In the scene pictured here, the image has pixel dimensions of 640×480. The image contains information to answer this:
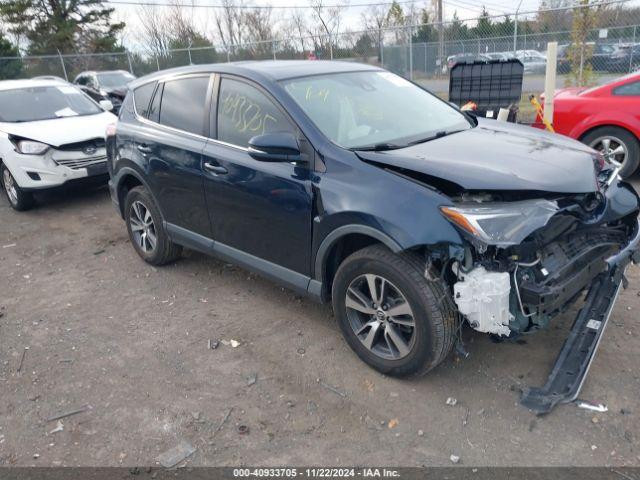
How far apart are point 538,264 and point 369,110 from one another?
164cm

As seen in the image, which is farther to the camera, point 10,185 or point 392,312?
point 10,185

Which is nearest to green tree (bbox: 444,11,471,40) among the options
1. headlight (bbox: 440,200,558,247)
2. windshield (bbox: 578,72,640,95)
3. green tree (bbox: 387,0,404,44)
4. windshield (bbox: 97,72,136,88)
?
windshield (bbox: 578,72,640,95)

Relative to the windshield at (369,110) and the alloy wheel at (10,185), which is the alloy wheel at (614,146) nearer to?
the windshield at (369,110)

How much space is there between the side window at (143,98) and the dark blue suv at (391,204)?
1.17ft

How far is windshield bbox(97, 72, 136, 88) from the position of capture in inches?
682

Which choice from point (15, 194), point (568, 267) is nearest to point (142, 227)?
point (15, 194)

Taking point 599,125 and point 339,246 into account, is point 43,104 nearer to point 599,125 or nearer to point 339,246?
point 339,246

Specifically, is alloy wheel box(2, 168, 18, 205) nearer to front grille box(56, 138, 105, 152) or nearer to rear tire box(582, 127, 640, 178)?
front grille box(56, 138, 105, 152)

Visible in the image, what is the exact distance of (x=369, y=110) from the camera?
3.76 meters

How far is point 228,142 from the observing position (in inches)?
153

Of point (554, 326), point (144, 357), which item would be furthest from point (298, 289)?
point (554, 326)

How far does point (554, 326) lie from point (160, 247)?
342 centimetres

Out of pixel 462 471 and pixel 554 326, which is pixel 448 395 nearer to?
pixel 462 471

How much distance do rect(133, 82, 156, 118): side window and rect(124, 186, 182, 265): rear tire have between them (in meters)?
0.70
